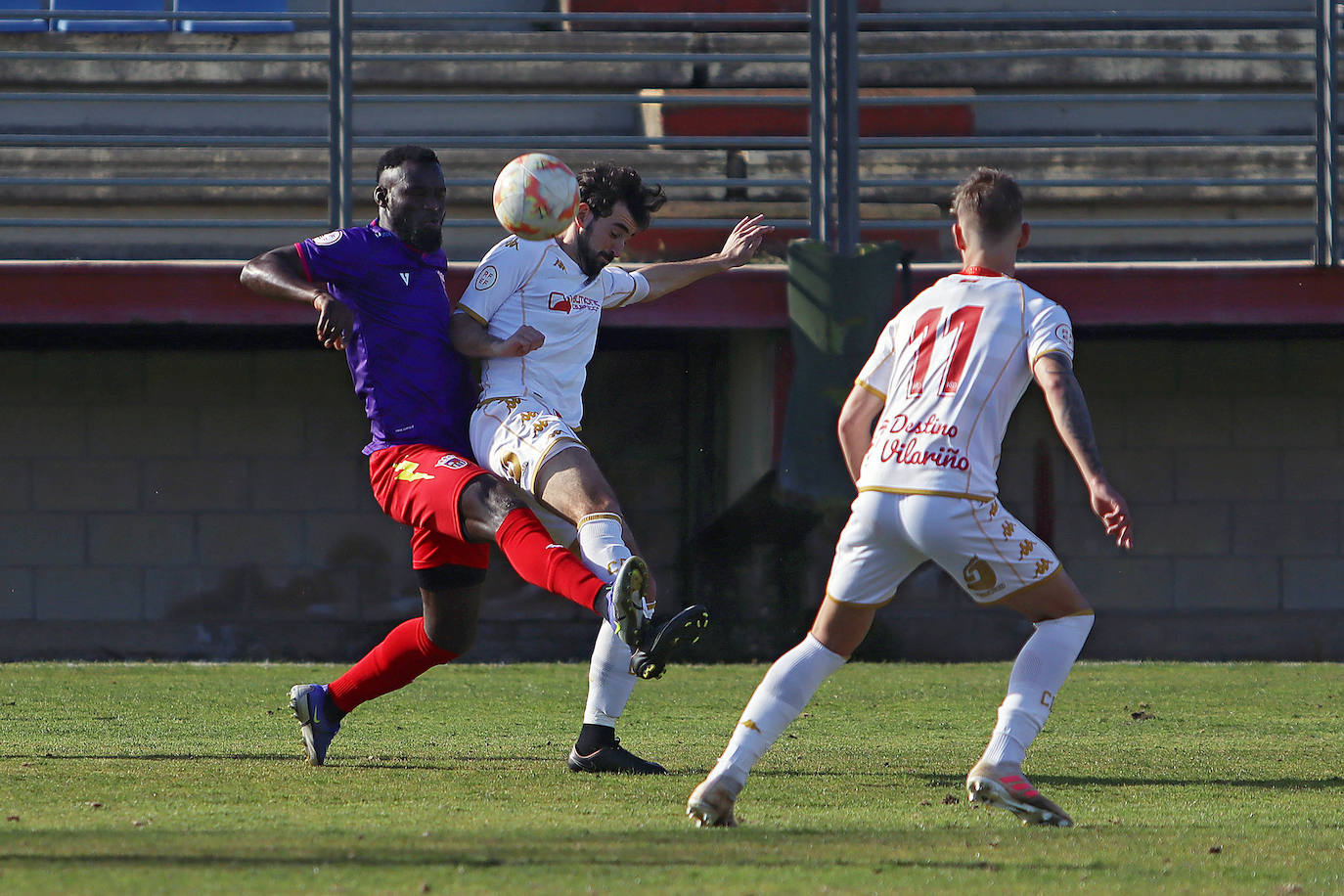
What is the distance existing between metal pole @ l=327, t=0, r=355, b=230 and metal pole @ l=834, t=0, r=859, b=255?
2.71 m

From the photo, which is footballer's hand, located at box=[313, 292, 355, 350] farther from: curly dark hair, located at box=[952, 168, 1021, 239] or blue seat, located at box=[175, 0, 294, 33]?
blue seat, located at box=[175, 0, 294, 33]

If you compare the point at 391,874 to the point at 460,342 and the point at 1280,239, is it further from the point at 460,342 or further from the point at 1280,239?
the point at 1280,239

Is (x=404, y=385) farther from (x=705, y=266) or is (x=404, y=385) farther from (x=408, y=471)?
(x=705, y=266)

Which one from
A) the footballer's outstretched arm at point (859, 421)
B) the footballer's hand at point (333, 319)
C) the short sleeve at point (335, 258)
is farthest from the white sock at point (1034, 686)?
the short sleeve at point (335, 258)

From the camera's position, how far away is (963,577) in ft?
12.9

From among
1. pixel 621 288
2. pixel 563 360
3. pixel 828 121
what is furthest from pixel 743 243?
pixel 828 121

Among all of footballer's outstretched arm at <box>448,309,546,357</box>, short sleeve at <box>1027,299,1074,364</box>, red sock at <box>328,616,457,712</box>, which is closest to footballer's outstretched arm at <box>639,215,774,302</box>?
footballer's outstretched arm at <box>448,309,546,357</box>

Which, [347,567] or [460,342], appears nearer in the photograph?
[460,342]

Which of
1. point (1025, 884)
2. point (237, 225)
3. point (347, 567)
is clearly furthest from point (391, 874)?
point (347, 567)

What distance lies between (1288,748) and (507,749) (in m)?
2.81

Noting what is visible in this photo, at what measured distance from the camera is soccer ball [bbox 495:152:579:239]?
5.20m

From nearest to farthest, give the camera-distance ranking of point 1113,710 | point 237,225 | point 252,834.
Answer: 1. point 252,834
2. point 1113,710
3. point 237,225

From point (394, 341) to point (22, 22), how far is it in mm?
8098

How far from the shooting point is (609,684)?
5047 millimetres
